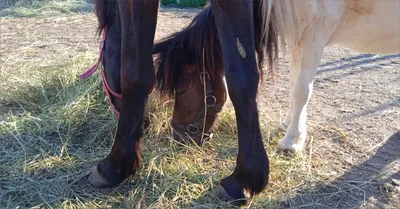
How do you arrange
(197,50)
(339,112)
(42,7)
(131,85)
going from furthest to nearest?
1. (42,7)
2. (339,112)
3. (197,50)
4. (131,85)

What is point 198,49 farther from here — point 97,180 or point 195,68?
point 97,180

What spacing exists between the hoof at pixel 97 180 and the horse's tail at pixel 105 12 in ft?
2.29

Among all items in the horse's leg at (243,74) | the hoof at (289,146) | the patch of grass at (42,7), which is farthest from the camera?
the patch of grass at (42,7)

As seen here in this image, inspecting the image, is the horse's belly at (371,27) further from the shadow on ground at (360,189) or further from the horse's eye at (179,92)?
the horse's eye at (179,92)

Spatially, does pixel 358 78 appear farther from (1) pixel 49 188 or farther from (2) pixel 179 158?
(1) pixel 49 188

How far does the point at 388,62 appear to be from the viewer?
15.5ft

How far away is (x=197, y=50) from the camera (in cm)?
280

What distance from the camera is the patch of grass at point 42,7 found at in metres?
6.53

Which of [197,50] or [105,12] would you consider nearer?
[105,12]

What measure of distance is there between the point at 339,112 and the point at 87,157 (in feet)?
5.77

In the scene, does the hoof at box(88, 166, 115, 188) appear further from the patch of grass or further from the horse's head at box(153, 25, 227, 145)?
the patch of grass

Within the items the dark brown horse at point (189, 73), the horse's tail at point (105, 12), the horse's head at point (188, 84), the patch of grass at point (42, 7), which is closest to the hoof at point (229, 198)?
the dark brown horse at point (189, 73)

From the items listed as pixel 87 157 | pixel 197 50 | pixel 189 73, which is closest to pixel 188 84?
pixel 189 73

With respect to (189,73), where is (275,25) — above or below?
above
